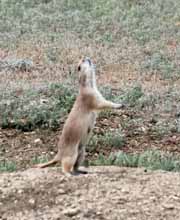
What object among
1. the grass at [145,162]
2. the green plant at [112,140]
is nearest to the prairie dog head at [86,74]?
the grass at [145,162]

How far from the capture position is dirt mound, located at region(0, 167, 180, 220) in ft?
19.4

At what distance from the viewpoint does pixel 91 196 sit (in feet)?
20.2

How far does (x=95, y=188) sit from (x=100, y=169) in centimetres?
112

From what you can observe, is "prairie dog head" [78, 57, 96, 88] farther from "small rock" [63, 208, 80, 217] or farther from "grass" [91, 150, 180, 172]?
"small rock" [63, 208, 80, 217]

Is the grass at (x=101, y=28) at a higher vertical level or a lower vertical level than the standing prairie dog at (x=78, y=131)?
higher

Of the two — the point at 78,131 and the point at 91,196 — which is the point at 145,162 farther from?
the point at 91,196

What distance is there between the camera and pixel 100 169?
294 inches

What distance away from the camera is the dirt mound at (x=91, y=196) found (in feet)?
19.4

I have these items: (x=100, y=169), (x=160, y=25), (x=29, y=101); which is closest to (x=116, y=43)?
(x=160, y=25)

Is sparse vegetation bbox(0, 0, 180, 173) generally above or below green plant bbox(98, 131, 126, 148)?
above

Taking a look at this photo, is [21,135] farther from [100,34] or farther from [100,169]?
[100,34]

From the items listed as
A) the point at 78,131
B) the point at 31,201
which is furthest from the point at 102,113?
the point at 31,201

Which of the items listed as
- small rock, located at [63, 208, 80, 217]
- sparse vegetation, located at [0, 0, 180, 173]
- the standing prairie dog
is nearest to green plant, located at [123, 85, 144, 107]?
sparse vegetation, located at [0, 0, 180, 173]

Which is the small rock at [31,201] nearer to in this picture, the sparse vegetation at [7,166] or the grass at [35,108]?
the sparse vegetation at [7,166]
